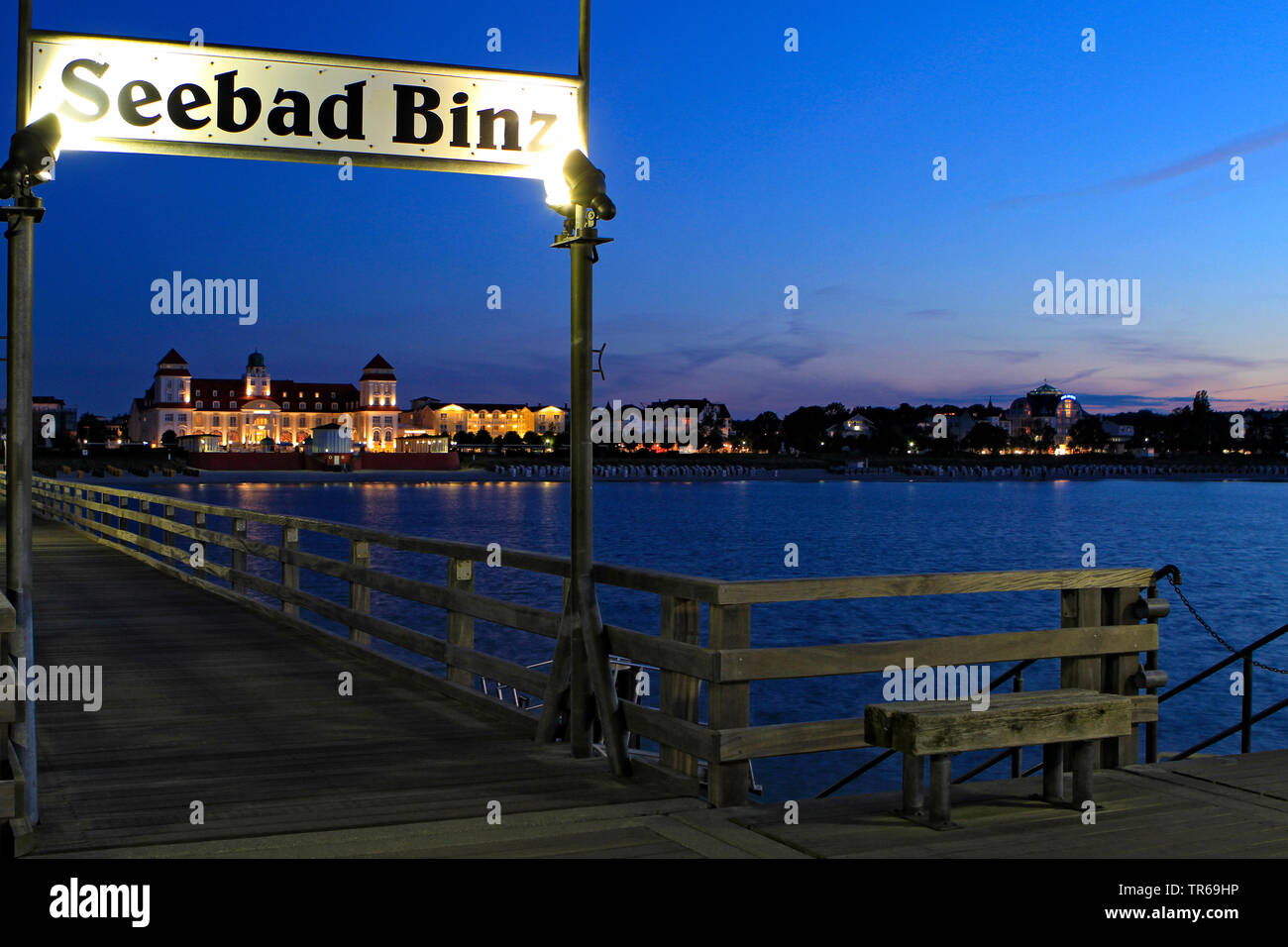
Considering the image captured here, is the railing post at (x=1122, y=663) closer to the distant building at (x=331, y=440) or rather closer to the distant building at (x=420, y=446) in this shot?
the distant building at (x=331, y=440)

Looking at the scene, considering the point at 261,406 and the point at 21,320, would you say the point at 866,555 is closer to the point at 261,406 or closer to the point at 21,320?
the point at 21,320

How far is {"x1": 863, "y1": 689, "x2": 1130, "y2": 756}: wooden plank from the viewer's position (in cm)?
518

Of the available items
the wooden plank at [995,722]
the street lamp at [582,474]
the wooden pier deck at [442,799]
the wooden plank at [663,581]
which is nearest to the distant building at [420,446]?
the wooden pier deck at [442,799]

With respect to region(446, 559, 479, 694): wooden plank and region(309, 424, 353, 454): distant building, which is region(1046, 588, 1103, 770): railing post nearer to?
region(446, 559, 479, 694): wooden plank

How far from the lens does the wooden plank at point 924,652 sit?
220 inches

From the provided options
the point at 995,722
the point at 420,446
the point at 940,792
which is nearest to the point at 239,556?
the point at 940,792

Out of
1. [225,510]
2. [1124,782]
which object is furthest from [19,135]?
[225,510]

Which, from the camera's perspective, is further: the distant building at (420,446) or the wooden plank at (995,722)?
the distant building at (420,446)

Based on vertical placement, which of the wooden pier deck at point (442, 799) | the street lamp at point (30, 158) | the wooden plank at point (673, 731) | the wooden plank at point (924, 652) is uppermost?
the street lamp at point (30, 158)

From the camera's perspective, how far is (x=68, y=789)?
6176mm

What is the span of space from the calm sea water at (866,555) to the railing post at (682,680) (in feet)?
30.6

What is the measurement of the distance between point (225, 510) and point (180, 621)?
88.8 inches

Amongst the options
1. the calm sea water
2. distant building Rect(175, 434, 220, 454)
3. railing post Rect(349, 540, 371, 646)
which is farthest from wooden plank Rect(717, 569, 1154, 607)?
distant building Rect(175, 434, 220, 454)
